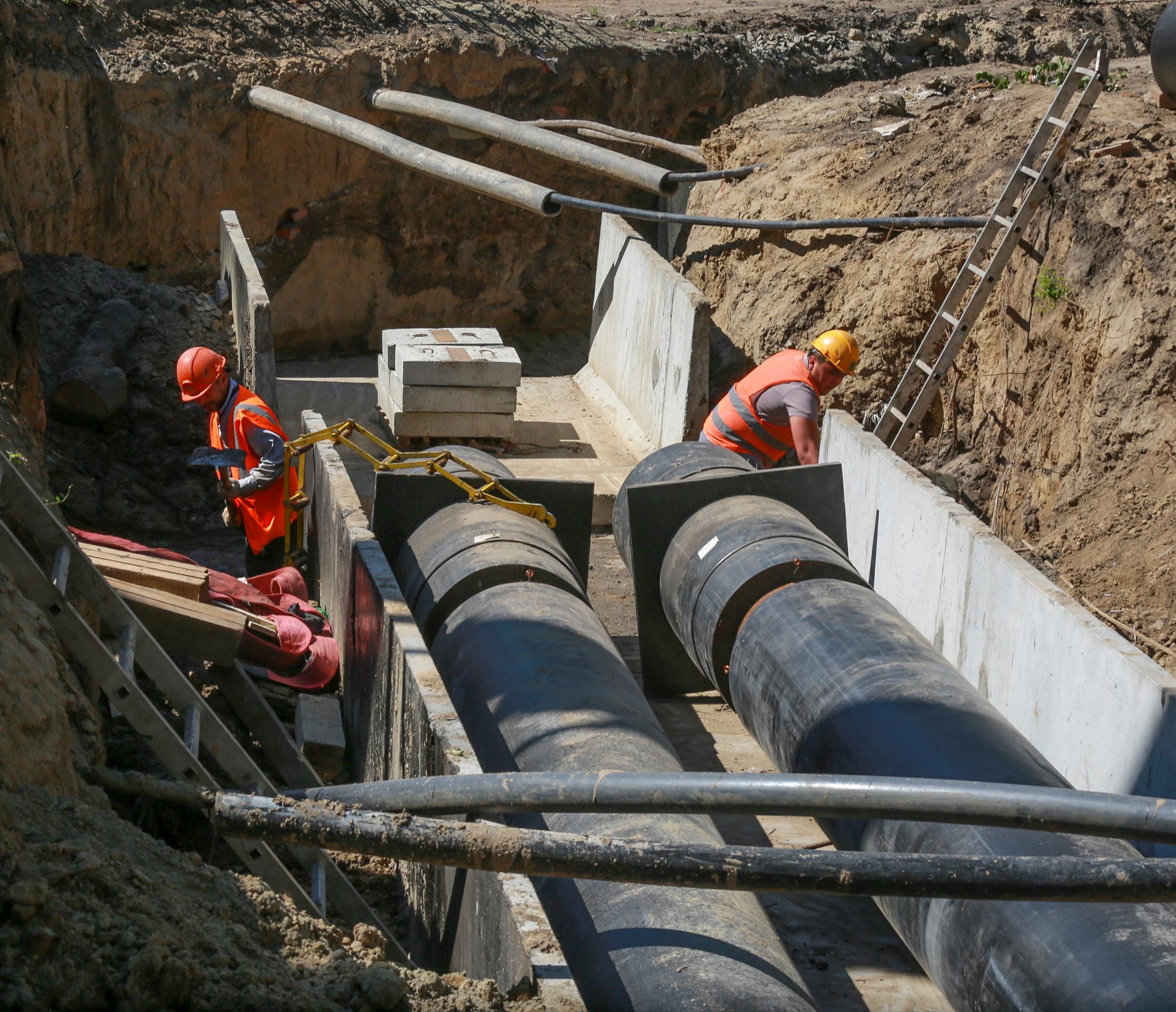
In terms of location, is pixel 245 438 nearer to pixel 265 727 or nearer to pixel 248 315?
pixel 265 727

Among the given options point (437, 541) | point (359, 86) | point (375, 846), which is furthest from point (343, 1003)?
point (359, 86)

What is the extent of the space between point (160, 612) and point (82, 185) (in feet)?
29.4

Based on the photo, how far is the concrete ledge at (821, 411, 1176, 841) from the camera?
512 centimetres

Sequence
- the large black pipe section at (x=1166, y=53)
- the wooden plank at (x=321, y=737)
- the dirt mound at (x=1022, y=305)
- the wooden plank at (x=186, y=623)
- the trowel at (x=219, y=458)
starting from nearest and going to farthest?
the wooden plank at (x=186, y=623) < the wooden plank at (x=321, y=737) < the trowel at (x=219, y=458) < the dirt mound at (x=1022, y=305) < the large black pipe section at (x=1166, y=53)

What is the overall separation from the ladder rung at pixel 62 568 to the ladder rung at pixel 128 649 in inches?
9.7

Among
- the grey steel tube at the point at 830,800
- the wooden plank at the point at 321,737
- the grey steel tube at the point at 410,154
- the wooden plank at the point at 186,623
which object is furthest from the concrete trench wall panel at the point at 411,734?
the grey steel tube at the point at 410,154

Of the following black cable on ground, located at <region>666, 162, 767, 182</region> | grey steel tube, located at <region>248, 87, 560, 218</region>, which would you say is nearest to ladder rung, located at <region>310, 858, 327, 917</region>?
grey steel tube, located at <region>248, 87, 560, 218</region>

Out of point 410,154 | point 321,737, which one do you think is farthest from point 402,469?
point 410,154

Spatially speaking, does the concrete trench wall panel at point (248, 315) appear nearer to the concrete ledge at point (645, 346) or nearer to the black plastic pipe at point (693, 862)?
the concrete ledge at point (645, 346)

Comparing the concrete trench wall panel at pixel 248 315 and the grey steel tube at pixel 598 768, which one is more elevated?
the concrete trench wall panel at pixel 248 315

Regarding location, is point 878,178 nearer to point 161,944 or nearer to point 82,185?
point 82,185

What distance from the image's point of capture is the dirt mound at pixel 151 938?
2.76 metres

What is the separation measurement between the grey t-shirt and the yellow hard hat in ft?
0.81

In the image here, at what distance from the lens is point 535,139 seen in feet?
40.1
